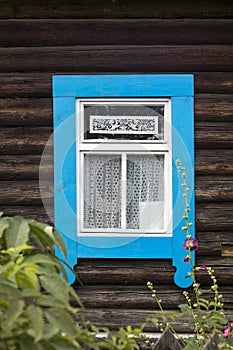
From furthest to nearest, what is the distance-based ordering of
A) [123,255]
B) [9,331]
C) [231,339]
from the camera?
[123,255], [231,339], [9,331]

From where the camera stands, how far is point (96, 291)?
4258 mm

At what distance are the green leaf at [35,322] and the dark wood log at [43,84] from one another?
11.3 feet

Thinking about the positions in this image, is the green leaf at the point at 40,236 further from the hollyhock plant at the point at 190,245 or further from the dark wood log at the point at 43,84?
the dark wood log at the point at 43,84

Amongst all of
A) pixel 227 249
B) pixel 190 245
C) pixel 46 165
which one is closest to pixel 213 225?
pixel 227 249

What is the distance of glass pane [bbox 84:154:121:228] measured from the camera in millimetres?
4301

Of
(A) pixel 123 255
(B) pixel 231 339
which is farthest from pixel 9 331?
(A) pixel 123 255

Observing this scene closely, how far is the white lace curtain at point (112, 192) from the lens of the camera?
169 inches

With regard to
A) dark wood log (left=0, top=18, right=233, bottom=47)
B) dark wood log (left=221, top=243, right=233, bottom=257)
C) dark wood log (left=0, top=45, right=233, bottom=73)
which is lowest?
dark wood log (left=221, top=243, right=233, bottom=257)

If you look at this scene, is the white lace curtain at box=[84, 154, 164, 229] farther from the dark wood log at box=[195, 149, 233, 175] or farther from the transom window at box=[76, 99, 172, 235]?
the dark wood log at box=[195, 149, 233, 175]
